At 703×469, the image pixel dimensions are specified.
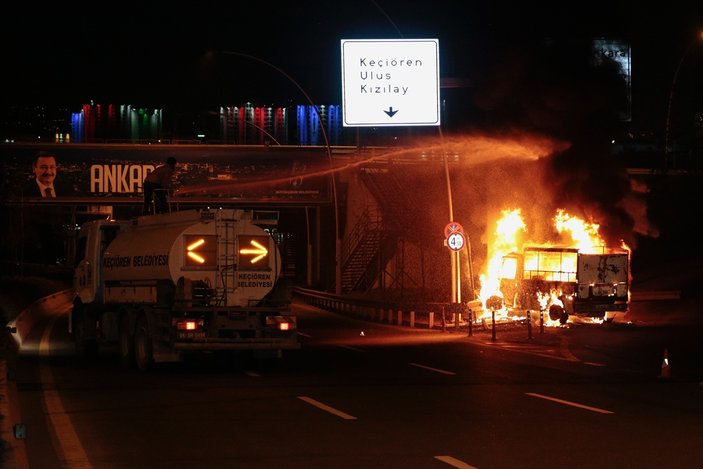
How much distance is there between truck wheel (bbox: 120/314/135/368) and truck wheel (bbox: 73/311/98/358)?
1957mm

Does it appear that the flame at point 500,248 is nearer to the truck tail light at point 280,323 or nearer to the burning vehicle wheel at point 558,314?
the burning vehicle wheel at point 558,314

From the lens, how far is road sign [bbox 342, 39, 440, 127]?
3428cm

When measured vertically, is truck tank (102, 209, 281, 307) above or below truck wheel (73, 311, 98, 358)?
above

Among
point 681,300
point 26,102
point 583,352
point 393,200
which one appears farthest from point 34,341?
point 393,200

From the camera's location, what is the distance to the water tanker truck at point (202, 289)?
19797 millimetres

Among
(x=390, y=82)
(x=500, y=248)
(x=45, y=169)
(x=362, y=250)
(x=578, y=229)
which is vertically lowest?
(x=500, y=248)

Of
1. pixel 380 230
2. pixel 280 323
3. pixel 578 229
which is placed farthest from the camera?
pixel 380 230

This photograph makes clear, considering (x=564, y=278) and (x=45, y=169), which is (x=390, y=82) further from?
(x=45, y=169)

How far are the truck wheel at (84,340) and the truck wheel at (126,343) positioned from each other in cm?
196

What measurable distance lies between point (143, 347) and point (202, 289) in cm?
169

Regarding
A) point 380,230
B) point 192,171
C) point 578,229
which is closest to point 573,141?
point 578,229

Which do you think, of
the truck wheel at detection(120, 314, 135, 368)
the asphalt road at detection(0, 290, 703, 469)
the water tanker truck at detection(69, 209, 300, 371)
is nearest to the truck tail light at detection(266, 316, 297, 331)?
the water tanker truck at detection(69, 209, 300, 371)

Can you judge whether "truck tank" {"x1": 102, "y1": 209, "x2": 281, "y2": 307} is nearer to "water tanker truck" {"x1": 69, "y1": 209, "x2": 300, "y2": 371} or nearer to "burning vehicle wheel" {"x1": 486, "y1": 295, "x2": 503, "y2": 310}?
"water tanker truck" {"x1": 69, "y1": 209, "x2": 300, "y2": 371}

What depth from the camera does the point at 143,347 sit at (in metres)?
20.3
